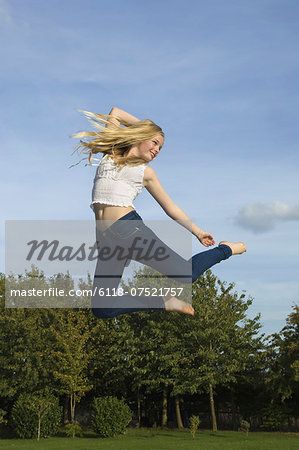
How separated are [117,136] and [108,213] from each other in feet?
2.12

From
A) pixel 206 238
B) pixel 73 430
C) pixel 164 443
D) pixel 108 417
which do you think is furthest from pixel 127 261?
pixel 73 430

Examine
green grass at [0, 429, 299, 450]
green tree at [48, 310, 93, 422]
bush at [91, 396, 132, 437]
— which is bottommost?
green grass at [0, 429, 299, 450]

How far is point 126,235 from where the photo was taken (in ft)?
13.2

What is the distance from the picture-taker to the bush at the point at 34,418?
101ft

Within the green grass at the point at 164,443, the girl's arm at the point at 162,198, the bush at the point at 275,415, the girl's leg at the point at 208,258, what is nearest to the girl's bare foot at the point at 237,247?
the girl's leg at the point at 208,258

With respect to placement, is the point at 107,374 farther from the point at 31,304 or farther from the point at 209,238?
the point at 209,238

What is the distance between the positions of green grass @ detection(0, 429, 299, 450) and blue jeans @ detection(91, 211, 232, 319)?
68.6 ft

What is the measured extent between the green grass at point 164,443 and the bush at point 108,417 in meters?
0.79

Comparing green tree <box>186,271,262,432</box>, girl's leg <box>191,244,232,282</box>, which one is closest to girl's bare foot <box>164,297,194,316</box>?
girl's leg <box>191,244,232,282</box>

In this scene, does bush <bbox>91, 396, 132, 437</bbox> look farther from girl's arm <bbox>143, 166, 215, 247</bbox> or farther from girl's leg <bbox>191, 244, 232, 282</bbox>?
girl's arm <bbox>143, 166, 215, 247</bbox>

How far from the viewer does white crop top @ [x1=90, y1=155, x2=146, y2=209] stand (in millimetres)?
4074

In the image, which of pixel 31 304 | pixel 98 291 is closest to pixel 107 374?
pixel 31 304

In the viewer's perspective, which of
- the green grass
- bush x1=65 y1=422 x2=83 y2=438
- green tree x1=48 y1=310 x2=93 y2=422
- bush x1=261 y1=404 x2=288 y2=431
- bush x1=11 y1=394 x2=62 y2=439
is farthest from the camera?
bush x1=261 y1=404 x2=288 y2=431

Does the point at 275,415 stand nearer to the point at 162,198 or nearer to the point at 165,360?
the point at 165,360
